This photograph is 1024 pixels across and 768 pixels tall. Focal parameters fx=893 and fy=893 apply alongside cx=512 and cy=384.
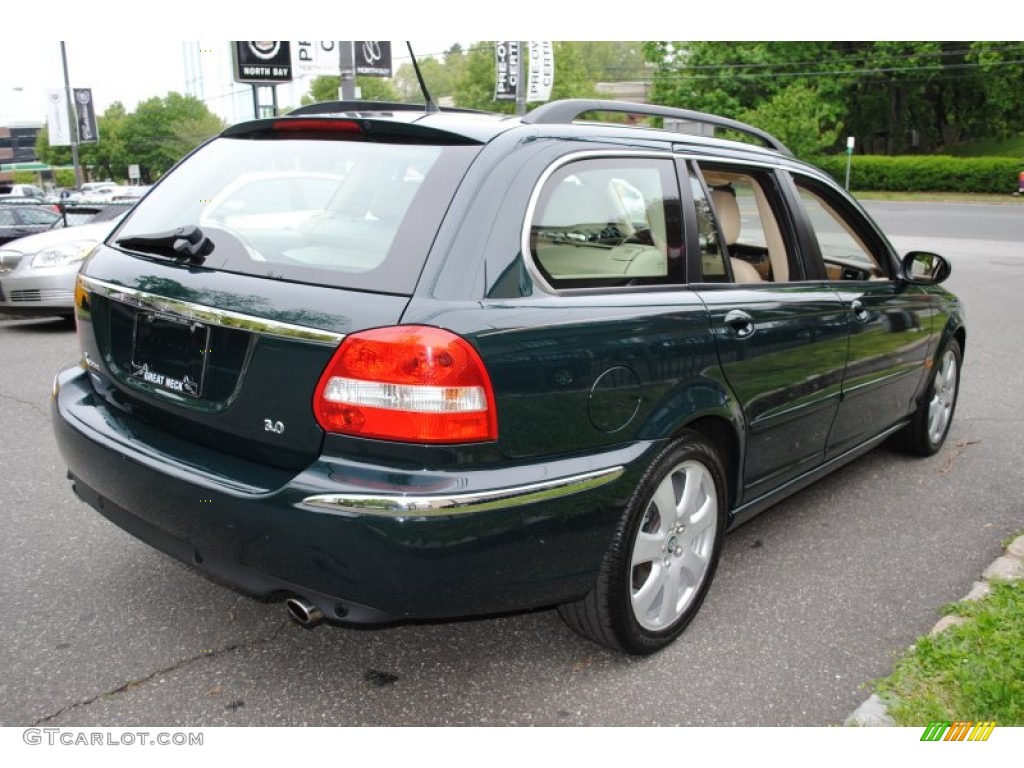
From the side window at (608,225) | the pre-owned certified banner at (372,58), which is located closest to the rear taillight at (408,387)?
the side window at (608,225)

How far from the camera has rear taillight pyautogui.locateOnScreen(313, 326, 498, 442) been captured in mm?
2271

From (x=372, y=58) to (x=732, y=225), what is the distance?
1352cm

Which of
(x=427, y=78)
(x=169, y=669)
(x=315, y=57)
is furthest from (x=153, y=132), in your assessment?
(x=169, y=669)

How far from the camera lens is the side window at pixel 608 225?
104 inches

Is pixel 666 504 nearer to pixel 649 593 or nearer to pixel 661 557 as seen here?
pixel 661 557

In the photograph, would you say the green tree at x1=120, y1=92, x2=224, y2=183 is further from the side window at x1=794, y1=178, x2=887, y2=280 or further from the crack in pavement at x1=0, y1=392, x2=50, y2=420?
the side window at x1=794, y1=178, x2=887, y2=280

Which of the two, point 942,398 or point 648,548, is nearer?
point 648,548

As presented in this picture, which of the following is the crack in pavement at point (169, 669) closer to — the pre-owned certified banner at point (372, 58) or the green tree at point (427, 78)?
the pre-owned certified banner at point (372, 58)

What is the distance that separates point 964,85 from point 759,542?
54367mm

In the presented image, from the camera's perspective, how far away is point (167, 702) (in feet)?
8.75

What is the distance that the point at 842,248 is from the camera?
4.53 meters

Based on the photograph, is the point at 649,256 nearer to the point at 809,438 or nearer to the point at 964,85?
the point at 809,438

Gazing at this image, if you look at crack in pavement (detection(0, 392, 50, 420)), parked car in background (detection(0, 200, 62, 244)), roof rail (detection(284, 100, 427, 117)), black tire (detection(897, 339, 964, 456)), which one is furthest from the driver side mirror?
Result: parked car in background (detection(0, 200, 62, 244))

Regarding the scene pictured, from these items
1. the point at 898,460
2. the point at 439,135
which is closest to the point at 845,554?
the point at 898,460
